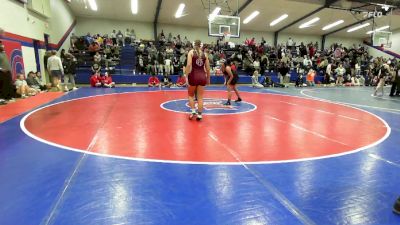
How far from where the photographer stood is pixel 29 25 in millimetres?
12844

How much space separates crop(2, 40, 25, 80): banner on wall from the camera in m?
10.6

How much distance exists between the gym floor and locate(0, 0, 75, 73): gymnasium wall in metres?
6.79

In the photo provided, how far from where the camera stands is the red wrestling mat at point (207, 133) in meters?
4.22

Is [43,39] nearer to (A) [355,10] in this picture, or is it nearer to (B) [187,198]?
(B) [187,198]

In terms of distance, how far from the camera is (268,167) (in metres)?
3.64

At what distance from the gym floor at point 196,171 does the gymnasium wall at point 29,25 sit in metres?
6.79

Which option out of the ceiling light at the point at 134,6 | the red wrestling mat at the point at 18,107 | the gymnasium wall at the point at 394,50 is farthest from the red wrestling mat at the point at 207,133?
the gymnasium wall at the point at 394,50

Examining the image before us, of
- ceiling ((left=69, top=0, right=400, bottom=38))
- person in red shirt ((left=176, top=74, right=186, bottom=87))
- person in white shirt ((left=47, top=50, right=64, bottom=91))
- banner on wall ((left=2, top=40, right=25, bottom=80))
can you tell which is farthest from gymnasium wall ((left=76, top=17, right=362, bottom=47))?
person in white shirt ((left=47, top=50, right=64, bottom=91))

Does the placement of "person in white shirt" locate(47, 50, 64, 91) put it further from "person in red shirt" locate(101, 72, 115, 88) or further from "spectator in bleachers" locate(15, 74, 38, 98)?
"person in red shirt" locate(101, 72, 115, 88)

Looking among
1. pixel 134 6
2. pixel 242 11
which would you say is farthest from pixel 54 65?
pixel 242 11

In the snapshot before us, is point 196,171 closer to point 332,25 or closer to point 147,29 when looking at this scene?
point 147,29

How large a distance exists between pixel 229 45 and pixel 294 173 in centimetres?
2016

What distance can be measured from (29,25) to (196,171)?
43.6 ft

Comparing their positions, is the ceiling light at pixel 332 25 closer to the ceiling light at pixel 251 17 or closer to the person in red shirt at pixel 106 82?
the ceiling light at pixel 251 17
